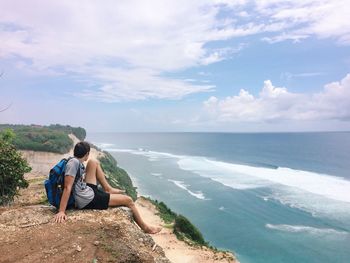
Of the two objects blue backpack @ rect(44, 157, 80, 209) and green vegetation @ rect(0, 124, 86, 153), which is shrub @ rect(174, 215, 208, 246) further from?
green vegetation @ rect(0, 124, 86, 153)

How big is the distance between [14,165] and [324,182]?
50284 millimetres

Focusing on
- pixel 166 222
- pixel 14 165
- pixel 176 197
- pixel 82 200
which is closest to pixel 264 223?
pixel 166 222

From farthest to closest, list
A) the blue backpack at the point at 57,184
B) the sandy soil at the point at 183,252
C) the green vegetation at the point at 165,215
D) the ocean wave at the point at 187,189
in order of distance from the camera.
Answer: the ocean wave at the point at 187,189 → the green vegetation at the point at 165,215 → the sandy soil at the point at 183,252 → the blue backpack at the point at 57,184

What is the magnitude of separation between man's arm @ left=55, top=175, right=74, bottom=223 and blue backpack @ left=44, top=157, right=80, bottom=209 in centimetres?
24

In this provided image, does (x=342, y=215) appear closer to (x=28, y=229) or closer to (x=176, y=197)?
(x=176, y=197)

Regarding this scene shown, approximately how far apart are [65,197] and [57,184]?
0.46 meters

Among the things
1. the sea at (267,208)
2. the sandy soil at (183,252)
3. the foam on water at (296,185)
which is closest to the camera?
the sandy soil at (183,252)

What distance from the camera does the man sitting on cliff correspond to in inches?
275

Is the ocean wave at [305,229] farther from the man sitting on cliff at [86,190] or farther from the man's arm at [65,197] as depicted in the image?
the man's arm at [65,197]

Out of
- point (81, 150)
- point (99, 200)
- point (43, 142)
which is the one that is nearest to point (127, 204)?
point (99, 200)

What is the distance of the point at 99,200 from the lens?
25.2 ft

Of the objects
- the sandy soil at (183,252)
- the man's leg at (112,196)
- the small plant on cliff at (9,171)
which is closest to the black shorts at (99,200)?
the man's leg at (112,196)

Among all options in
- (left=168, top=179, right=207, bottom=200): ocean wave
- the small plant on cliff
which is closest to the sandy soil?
the small plant on cliff

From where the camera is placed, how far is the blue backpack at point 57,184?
7207mm
